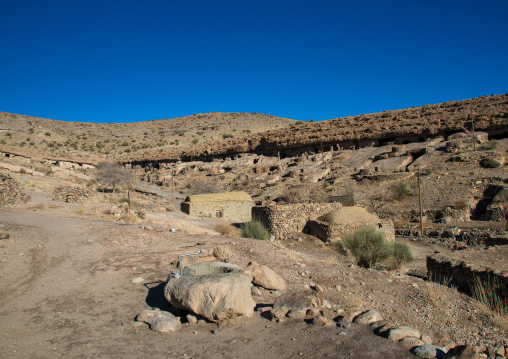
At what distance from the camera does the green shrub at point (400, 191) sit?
76.9 ft

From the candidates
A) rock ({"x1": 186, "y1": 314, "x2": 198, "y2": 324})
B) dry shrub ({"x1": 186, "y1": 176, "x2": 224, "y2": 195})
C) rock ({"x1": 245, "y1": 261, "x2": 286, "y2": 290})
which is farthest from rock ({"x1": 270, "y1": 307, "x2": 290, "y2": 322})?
dry shrub ({"x1": 186, "y1": 176, "x2": 224, "y2": 195})

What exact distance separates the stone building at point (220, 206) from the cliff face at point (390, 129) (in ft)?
80.8

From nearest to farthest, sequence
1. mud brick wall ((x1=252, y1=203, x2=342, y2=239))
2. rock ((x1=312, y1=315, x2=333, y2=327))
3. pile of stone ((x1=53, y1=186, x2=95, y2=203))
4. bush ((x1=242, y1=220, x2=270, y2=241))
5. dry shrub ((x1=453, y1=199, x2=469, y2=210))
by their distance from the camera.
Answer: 1. rock ((x1=312, y1=315, x2=333, y2=327))
2. bush ((x1=242, y1=220, x2=270, y2=241))
3. mud brick wall ((x1=252, y1=203, x2=342, y2=239))
4. pile of stone ((x1=53, y1=186, x2=95, y2=203))
5. dry shrub ((x1=453, y1=199, x2=469, y2=210))

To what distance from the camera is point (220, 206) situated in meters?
21.1

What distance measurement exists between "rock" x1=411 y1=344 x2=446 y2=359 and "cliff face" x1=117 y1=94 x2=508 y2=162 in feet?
119

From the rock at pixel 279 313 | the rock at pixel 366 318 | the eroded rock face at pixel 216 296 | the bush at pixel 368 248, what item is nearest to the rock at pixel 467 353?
the rock at pixel 366 318

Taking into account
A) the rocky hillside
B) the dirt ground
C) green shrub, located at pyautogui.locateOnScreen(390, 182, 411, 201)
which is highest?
the rocky hillside

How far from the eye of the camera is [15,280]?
658cm

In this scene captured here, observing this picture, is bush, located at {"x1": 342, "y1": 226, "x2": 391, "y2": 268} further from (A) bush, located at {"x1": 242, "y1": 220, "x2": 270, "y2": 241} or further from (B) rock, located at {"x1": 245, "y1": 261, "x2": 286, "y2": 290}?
(B) rock, located at {"x1": 245, "y1": 261, "x2": 286, "y2": 290}

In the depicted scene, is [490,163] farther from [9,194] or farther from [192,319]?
[9,194]

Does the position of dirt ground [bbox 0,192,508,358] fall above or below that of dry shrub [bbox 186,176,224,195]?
below

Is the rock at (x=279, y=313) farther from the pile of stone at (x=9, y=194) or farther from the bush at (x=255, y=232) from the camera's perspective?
the pile of stone at (x=9, y=194)

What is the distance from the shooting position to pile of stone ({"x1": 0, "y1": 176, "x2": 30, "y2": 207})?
15281 millimetres

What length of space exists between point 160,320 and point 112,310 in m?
1.15
